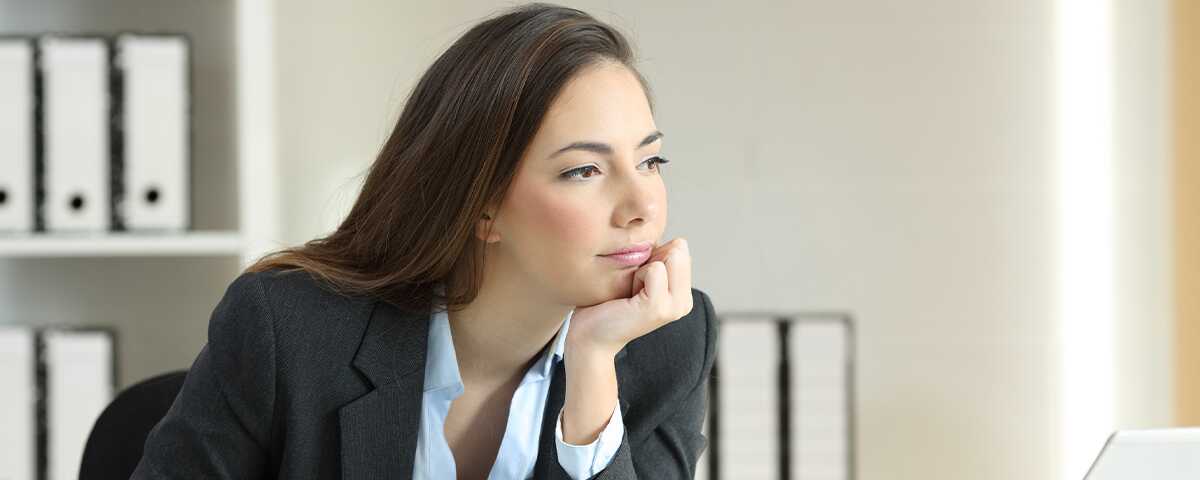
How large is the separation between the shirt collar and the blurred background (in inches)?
46.9

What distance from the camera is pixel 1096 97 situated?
245cm

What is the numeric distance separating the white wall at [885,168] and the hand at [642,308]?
4.13 feet

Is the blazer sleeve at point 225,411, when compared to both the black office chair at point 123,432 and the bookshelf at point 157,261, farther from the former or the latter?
the bookshelf at point 157,261

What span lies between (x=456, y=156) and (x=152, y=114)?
111cm

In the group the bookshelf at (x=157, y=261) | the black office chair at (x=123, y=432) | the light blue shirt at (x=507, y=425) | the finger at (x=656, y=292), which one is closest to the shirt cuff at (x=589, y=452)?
the light blue shirt at (x=507, y=425)

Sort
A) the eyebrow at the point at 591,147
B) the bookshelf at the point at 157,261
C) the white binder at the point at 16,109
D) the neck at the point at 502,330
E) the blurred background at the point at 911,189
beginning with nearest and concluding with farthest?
the eyebrow at the point at 591,147
the neck at the point at 502,330
the white binder at the point at 16,109
the bookshelf at the point at 157,261
the blurred background at the point at 911,189

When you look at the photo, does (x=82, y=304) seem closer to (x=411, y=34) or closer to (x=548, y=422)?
(x=411, y=34)

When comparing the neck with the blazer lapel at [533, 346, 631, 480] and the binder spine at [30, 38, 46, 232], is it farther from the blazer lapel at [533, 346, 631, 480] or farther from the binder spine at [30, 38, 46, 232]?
the binder spine at [30, 38, 46, 232]

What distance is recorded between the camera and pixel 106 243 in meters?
2.06

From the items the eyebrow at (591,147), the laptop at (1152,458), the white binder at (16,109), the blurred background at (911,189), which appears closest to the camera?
the laptop at (1152,458)

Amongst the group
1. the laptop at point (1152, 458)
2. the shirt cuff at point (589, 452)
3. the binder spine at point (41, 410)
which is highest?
the laptop at point (1152, 458)

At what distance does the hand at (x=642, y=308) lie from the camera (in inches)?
45.4

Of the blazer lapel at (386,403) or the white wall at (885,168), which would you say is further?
the white wall at (885,168)

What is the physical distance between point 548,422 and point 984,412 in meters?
1.54
